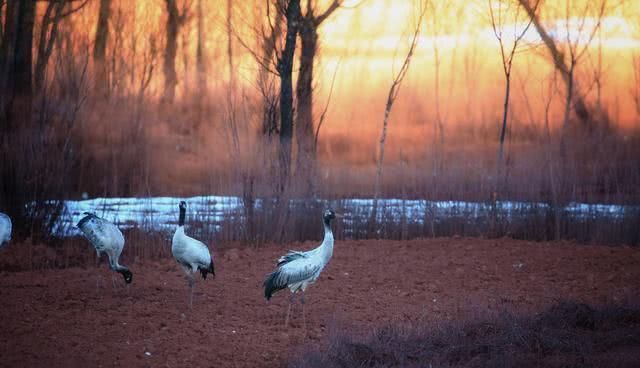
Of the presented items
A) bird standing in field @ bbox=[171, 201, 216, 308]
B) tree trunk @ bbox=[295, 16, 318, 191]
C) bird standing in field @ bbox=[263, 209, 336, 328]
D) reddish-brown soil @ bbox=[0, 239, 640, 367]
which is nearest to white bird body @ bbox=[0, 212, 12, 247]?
reddish-brown soil @ bbox=[0, 239, 640, 367]

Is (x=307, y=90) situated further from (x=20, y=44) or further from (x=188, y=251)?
(x=20, y=44)

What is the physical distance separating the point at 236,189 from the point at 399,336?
20.6 feet

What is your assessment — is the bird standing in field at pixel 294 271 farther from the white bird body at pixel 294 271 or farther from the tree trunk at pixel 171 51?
the tree trunk at pixel 171 51

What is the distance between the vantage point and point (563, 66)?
1920 centimetres

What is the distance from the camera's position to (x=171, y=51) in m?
23.9

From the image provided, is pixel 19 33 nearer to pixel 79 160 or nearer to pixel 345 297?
pixel 79 160

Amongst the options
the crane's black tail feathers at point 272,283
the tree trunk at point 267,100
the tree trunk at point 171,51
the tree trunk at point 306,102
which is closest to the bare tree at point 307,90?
the tree trunk at point 306,102

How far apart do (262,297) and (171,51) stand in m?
15.7

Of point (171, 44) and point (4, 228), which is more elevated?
point (171, 44)

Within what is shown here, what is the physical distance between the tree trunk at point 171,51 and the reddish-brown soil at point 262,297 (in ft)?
38.9

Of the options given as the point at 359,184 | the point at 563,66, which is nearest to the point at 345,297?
the point at 359,184

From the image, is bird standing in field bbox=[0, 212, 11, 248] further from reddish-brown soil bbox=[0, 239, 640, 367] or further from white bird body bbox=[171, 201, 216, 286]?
white bird body bbox=[171, 201, 216, 286]

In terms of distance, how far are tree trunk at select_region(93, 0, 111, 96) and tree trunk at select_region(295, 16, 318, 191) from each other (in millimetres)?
6637

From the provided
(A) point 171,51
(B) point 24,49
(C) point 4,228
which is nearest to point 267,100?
(C) point 4,228
